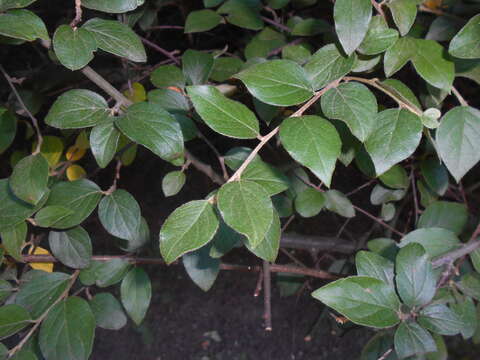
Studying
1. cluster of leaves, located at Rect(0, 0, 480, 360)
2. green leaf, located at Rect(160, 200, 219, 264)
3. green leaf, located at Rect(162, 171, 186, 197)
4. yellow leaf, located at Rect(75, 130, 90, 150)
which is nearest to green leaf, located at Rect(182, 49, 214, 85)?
cluster of leaves, located at Rect(0, 0, 480, 360)

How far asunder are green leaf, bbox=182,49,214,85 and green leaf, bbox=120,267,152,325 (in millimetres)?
336

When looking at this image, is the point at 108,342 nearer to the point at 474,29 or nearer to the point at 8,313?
the point at 8,313

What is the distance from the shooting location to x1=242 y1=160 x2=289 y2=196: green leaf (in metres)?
0.49

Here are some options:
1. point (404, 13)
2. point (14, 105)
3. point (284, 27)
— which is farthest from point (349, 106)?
point (14, 105)

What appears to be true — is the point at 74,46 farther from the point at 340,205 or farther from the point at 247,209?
the point at 340,205

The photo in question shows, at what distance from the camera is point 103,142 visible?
543 millimetres

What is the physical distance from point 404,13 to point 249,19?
1.11ft

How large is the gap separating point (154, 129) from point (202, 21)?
38 cm

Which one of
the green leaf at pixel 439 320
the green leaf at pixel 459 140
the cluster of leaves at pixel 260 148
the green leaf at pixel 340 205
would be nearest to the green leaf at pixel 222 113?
the cluster of leaves at pixel 260 148

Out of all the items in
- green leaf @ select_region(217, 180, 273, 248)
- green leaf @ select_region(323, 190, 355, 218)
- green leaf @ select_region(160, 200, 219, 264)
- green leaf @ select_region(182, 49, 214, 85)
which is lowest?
green leaf @ select_region(323, 190, 355, 218)

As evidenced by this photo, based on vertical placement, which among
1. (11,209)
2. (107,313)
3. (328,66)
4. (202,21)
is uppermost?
(328,66)

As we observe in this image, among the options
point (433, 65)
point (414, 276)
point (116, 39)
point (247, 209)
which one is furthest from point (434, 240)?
point (116, 39)

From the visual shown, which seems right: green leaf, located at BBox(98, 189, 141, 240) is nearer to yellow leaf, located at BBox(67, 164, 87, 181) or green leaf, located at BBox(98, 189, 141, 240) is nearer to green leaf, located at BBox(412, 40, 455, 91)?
yellow leaf, located at BBox(67, 164, 87, 181)

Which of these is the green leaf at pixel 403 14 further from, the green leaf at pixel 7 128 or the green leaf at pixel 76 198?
the green leaf at pixel 7 128
